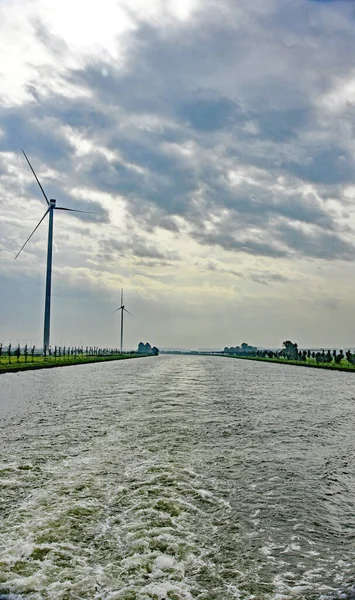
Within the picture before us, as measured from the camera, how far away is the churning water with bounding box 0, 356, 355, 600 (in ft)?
15.3

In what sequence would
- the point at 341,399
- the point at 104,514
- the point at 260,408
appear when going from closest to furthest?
the point at 104,514, the point at 260,408, the point at 341,399

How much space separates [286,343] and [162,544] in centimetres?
10423

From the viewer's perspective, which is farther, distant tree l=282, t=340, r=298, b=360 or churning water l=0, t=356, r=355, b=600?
distant tree l=282, t=340, r=298, b=360

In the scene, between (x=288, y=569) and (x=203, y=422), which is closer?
(x=288, y=569)

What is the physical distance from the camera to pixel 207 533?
5.99 meters

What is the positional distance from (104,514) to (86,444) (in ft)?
15.6

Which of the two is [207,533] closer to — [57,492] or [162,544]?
[162,544]

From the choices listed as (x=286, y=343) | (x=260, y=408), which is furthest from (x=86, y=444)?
(x=286, y=343)

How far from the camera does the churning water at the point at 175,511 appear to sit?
4.66 meters

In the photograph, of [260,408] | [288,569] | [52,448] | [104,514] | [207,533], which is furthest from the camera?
[260,408]

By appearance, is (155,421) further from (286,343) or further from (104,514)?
(286,343)

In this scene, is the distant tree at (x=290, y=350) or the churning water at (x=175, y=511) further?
the distant tree at (x=290, y=350)

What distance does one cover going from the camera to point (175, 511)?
676 cm

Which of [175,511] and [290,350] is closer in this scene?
[175,511]
